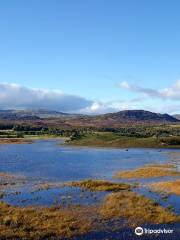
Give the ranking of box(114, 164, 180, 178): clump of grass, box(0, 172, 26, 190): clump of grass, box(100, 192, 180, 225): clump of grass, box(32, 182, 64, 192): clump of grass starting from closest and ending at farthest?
→ box(100, 192, 180, 225): clump of grass, box(32, 182, 64, 192): clump of grass, box(0, 172, 26, 190): clump of grass, box(114, 164, 180, 178): clump of grass

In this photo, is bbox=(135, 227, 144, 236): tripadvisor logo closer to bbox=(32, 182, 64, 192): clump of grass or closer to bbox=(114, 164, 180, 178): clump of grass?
bbox=(32, 182, 64, 192): clump of grass

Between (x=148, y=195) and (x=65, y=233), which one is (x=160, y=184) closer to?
(x=148, y=195)

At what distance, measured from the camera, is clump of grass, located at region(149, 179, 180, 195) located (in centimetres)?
6912

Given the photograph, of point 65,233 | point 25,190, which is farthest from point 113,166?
point 65,233

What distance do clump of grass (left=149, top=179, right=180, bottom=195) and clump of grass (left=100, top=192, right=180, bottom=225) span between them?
8555 mm

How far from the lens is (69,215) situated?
167 feet

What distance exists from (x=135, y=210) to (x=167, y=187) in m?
21.2

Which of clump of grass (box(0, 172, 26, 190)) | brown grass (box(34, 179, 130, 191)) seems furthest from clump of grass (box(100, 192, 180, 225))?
clump of grass (box(0, 172, 26, 190))

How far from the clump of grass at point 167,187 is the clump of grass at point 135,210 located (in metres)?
8.56

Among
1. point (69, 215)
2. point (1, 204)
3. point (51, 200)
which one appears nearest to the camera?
point (69, 215)

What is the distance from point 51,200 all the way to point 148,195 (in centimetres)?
1537

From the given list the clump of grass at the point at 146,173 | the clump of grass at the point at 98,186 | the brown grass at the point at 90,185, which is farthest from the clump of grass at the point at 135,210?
the clump of grass at the point at 146,173

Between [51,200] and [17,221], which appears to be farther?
[51,200]

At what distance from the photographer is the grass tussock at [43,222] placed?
1699 inches
